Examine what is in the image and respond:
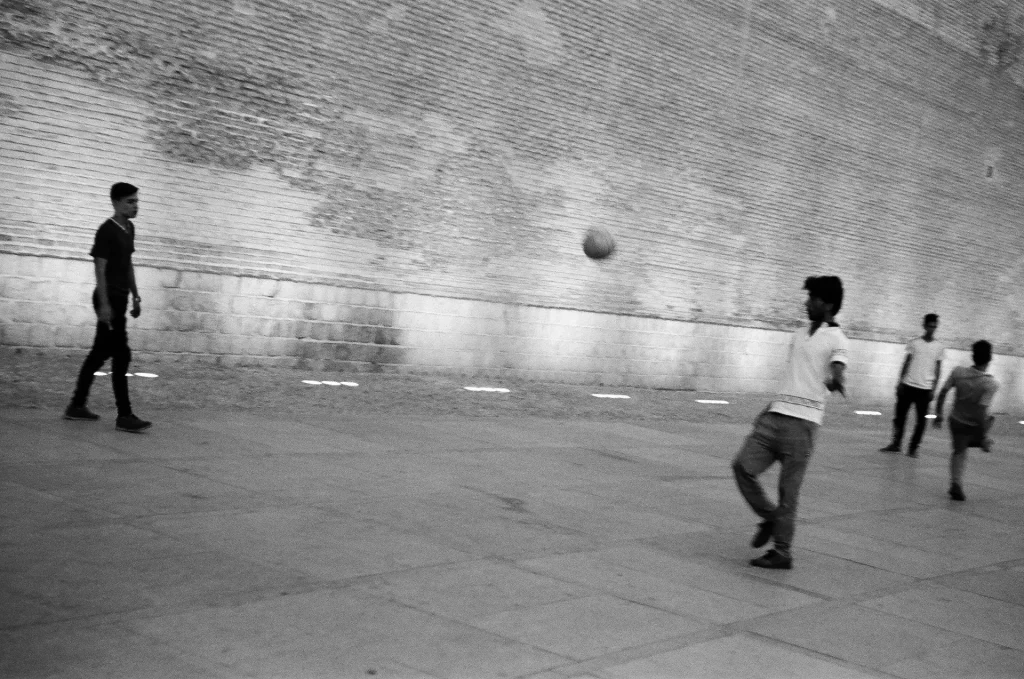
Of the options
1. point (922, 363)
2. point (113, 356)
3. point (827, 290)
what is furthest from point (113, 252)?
point (922, 363)

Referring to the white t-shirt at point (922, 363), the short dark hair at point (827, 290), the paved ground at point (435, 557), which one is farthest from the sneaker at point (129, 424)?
the white t-shirt at point (922, 363)

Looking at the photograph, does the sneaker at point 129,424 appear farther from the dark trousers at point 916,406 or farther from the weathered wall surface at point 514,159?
the dark trousers at point 916,406

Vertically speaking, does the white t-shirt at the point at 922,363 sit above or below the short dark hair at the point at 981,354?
below

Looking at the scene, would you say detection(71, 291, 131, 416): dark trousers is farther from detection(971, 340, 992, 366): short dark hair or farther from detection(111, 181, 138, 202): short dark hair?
detection(971, 340, 992, 366): short dark hair

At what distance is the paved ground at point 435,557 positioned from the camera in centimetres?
429

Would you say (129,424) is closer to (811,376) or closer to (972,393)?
(811,376)

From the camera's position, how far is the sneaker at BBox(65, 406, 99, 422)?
27.8 feet

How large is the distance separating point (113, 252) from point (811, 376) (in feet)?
15.8

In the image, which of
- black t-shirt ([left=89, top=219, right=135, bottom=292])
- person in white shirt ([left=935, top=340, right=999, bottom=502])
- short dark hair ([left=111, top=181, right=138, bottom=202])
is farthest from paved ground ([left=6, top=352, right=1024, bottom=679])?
short dark hair ([left=111, top=181, right=138, bottom=202])

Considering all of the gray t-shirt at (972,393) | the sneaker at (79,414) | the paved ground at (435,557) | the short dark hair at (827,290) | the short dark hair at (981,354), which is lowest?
the paved ground at (435,557)

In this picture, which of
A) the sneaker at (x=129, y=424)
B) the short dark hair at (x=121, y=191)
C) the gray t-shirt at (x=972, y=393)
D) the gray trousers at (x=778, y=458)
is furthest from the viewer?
the gray t-shirt at (x=972, y=393)

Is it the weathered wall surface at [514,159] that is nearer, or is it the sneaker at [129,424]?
the sneaker at [129,424]

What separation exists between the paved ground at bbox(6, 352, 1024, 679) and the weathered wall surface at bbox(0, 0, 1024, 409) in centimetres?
244

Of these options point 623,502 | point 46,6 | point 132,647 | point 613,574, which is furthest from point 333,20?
point 132,647
